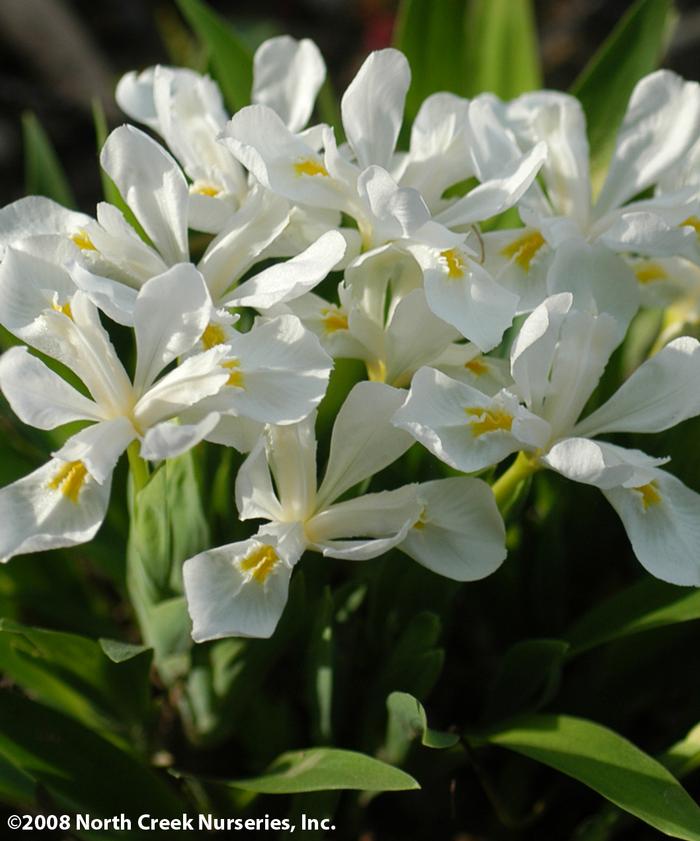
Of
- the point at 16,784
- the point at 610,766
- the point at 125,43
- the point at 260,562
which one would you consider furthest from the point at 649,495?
the point at 125,43

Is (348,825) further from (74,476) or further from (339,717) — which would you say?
(74,476)

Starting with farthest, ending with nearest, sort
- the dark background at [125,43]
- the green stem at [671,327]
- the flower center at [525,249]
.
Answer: the dark background at [125,43]
the green stem at [671,327]
the flower center at [525,249]

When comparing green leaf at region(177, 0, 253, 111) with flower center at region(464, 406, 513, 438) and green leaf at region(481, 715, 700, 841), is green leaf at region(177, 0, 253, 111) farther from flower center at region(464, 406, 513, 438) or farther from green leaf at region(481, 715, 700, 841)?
green leaf at region(481, 715, 700, 841)

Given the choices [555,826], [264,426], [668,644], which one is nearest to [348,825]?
[555,826]

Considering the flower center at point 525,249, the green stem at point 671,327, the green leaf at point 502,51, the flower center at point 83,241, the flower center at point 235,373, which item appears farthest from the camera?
the green leaf at point 502,51

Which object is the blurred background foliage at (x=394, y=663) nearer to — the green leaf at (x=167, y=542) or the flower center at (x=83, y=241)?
the green leaf at (x=167, y=542)

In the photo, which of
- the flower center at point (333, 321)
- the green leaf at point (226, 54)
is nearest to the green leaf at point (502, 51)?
the green leaf at point (226, 54)
